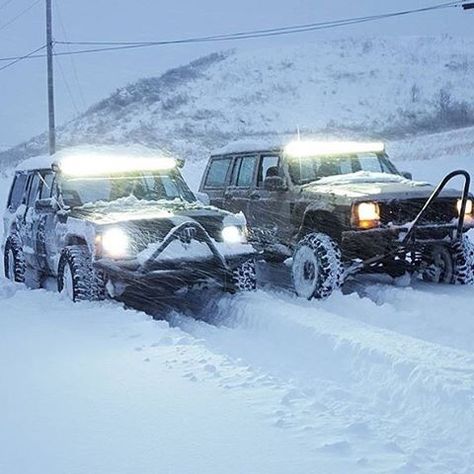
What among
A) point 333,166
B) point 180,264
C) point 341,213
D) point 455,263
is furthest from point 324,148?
point 180,264

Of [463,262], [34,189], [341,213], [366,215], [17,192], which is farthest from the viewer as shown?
[17,192]

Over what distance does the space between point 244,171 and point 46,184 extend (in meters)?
2.80

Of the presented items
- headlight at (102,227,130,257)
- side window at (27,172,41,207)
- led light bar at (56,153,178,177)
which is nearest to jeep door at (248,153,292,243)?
led light bar at (56,153,178,177)

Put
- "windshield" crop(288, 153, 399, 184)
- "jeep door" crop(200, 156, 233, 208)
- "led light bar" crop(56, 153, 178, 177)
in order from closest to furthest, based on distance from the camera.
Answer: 1. "led light bar" crop(56, 153, 178, 177)
2. "windshield" crop(288, 153, 399, 184)
3. "jeep door" crop(200, 156, 233, 208)

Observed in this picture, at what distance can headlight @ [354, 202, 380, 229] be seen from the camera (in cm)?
774

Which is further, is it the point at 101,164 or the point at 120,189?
the point at 101,164

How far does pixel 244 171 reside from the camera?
10141mm

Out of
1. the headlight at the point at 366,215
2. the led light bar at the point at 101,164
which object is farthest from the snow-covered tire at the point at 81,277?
the headlight at the point at 366,215

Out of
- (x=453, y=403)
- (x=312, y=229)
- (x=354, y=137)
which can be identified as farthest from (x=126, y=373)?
(x=354, y=137)

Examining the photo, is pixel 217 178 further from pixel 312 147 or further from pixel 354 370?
pixel 354 370

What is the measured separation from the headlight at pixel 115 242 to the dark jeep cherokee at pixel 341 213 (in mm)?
2184

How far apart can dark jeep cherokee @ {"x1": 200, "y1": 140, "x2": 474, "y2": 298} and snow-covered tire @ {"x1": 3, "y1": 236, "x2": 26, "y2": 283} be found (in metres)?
3.01

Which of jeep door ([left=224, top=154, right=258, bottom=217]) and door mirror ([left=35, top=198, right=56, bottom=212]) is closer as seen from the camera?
door mirror ([left=35, top=198, right=56, bottom=212])

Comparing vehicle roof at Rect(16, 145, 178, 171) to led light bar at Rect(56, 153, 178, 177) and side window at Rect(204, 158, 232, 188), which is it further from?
side window at Rect(204, 158, 232, 188)
